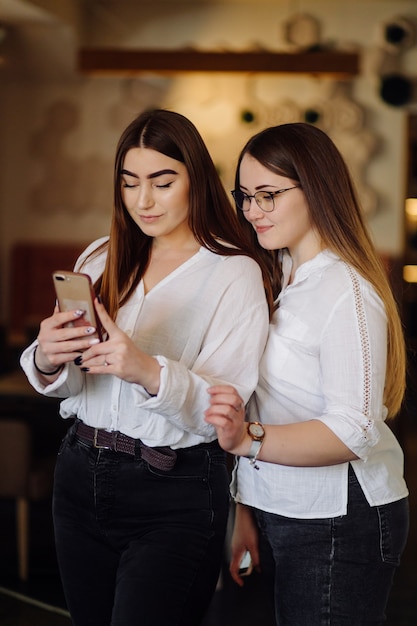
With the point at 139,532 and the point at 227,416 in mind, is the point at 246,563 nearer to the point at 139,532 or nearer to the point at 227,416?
the point at 139,532

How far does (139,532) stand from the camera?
1725mm

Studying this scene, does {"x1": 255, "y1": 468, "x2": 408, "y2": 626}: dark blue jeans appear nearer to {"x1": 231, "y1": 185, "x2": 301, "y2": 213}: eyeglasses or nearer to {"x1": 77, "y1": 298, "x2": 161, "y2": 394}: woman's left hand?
{"x1": 77, "y1": 298, "x2": 161, "y2": 394}: woman's left hand

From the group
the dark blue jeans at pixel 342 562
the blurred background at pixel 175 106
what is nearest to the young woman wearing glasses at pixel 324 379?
the dark blue jeans at pixel 342 562

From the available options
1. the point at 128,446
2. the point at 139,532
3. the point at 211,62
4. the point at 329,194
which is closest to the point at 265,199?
the point at 329,194

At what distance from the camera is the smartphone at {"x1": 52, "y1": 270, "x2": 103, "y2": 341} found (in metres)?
1.53

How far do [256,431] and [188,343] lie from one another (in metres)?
0.25

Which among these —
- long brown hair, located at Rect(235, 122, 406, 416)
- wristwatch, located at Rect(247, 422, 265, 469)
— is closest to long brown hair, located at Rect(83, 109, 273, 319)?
long brown hair, located at Rect(235, 122, 406, 416)

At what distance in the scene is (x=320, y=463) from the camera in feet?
5.34

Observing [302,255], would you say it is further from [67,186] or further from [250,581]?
[67,186]

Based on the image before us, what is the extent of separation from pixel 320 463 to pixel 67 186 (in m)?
7.08

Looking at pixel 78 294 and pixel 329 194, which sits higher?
pixel 329 194

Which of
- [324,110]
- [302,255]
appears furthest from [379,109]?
[302,255]

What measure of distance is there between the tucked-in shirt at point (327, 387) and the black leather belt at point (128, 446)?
22cm

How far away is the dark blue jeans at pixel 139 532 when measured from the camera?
65.6 inches
